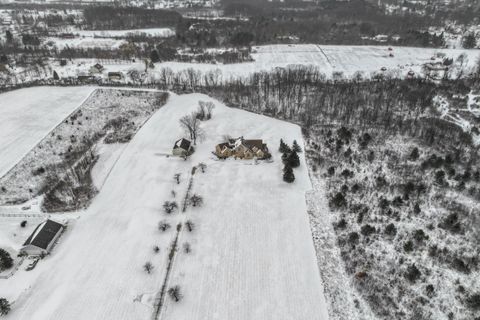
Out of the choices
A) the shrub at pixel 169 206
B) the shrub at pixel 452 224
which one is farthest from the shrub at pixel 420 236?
the shrub at pixel 169 206

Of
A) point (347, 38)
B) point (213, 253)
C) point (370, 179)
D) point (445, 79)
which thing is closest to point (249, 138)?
point (370, 179)

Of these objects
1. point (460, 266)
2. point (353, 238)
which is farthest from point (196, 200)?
point (460, 266)

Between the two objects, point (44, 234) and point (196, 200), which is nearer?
point (44, 234)

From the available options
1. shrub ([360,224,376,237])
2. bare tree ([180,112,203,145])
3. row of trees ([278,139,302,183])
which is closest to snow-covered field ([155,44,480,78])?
bare tree ([180,112,203,145])

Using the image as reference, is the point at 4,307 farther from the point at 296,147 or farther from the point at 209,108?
the point at 209,108

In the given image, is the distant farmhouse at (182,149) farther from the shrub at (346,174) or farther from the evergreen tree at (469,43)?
the evergreen tree at (469,43)

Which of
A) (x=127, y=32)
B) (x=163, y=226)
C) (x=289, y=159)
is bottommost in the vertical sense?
(x=163, y=226)

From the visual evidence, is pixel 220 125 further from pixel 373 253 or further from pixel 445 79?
pixel 445 79
